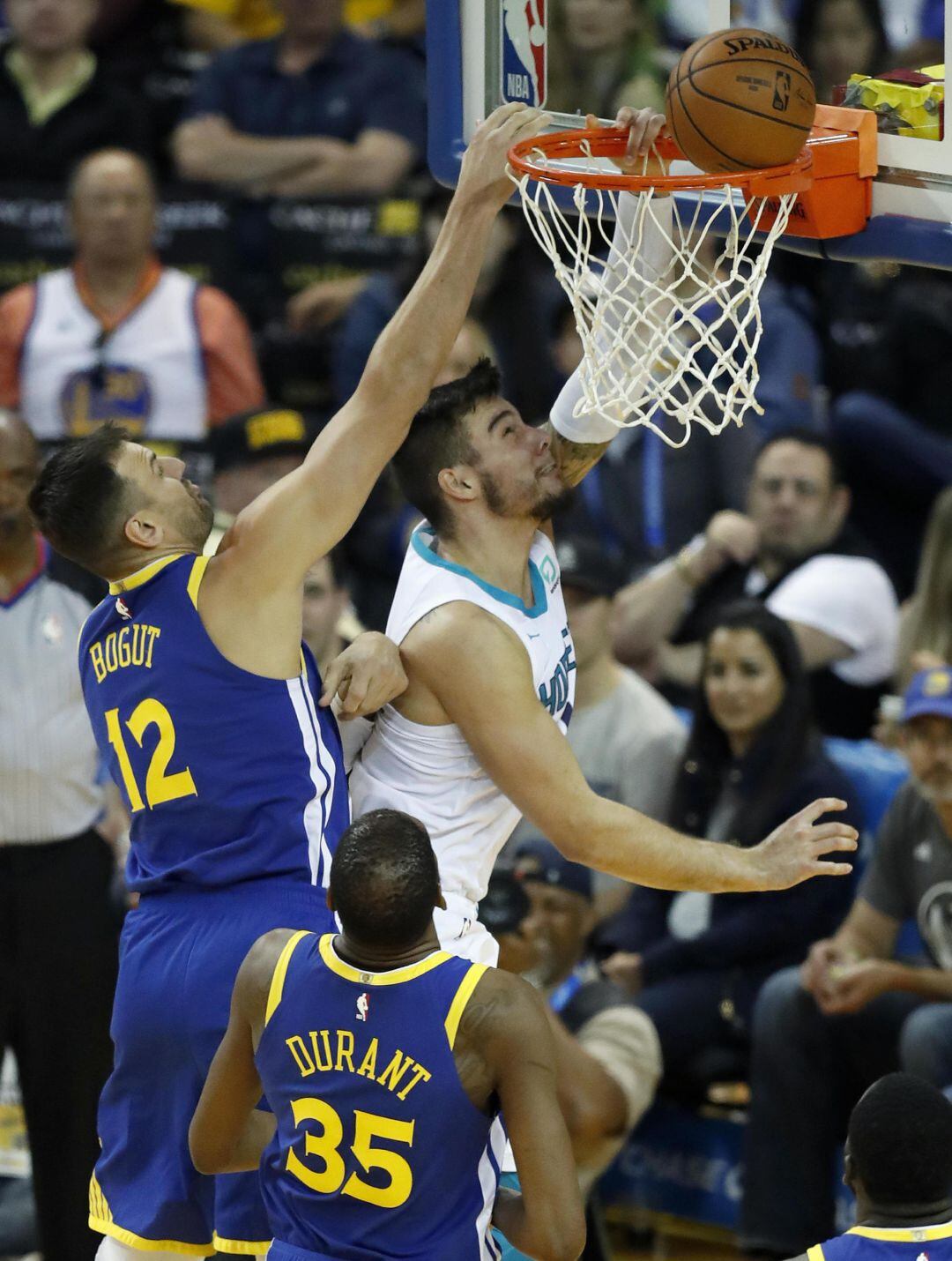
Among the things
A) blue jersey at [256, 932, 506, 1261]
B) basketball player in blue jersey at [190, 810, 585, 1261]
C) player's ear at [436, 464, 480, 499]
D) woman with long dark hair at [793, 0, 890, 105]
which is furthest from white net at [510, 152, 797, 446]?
woman with long dark hair at [793, 0, 890, 105]

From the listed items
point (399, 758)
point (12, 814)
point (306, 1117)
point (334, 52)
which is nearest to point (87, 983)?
point (12, 814)

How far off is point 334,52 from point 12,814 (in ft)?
16.6

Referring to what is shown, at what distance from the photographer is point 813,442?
7391 millimetres

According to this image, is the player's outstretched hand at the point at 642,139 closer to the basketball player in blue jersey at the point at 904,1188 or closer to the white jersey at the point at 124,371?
the basketball player in blue jersey at the point at 904,1188

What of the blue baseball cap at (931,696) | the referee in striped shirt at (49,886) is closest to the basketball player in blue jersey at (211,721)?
the referee in striped shirt at (49,886)

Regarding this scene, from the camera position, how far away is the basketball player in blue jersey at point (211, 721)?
162 inches

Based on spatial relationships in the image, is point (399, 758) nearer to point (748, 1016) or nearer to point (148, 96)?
point (748, 1016)

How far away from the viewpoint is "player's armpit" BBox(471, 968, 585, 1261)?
11.4 ft

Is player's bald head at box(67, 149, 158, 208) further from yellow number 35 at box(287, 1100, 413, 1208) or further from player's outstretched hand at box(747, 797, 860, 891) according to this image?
yellow number 35 at box(287, 1100, 413, 1208)

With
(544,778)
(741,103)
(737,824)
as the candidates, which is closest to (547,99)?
(741,103)

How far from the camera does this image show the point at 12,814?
19.2ft

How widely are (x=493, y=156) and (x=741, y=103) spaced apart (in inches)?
20.3

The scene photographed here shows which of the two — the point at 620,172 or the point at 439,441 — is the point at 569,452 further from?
the point at 620,172

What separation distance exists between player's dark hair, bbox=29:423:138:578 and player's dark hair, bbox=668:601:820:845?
2718 mm
